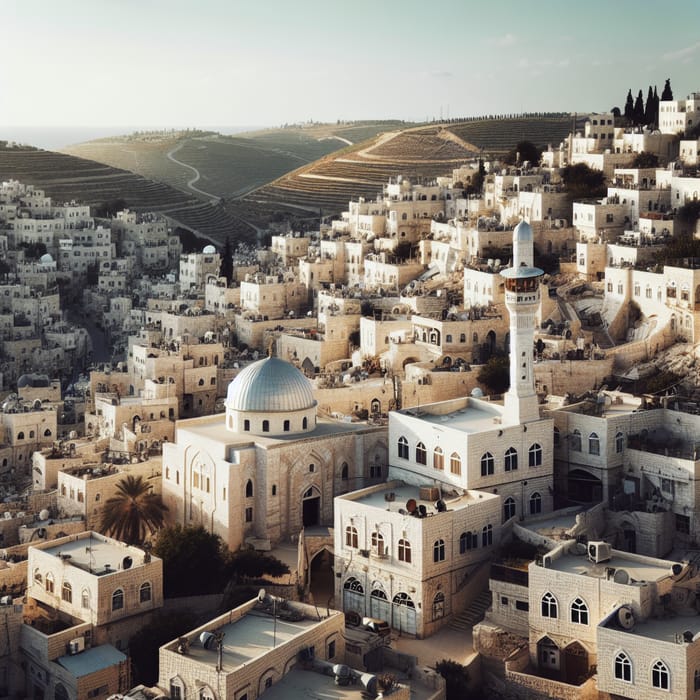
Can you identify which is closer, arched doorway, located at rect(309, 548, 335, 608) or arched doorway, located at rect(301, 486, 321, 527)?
arched doorway, located at rect(309, 548, 335, 608)

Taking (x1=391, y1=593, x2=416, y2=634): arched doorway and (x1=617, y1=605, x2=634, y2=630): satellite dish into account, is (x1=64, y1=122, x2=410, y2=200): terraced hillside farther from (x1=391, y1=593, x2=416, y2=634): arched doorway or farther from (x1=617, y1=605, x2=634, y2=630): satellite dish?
(x1=617, y1=605, x2=634, y2=630): satellite dish

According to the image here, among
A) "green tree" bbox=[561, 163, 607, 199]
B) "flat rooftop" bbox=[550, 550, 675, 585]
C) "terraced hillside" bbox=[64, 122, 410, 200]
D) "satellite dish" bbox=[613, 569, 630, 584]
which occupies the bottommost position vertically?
"flat rooftop" bbox=[550, 550, 675, 585]

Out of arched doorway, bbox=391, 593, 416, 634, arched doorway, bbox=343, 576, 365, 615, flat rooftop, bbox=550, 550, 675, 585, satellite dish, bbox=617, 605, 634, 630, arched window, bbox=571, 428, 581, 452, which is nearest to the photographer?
satellite dish, bbox=617, 605, 634, 630

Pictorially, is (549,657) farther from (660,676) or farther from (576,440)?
(576,440)

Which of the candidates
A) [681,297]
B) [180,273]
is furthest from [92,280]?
[681,297]

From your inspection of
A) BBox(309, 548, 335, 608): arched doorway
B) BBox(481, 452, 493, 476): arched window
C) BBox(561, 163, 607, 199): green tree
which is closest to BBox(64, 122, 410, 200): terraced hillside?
BBox(561, 163, 607, 199): green tree

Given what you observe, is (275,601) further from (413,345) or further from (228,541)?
(413,345)

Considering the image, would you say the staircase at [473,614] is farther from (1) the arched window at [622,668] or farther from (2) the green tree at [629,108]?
(2) the green tree at [629,108]
